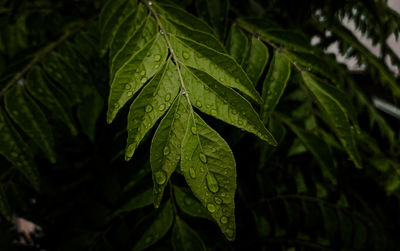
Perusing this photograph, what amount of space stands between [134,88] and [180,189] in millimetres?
238

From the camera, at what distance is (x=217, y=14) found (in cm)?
51

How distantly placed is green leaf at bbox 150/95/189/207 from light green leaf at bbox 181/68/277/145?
23 mm

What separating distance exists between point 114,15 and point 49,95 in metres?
A: 0.20

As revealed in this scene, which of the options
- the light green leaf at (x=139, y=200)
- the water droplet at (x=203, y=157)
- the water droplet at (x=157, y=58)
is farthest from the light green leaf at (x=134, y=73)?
the light green leaf at (x=139, y=200)

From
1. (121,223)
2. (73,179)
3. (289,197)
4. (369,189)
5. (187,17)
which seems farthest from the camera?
(369,189)

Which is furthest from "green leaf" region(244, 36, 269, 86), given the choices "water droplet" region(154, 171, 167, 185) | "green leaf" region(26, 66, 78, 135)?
"green leaf" region(26, 66, 78, 135)

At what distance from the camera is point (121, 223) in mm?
621

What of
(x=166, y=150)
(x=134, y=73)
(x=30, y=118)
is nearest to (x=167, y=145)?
(x=166, y=150)

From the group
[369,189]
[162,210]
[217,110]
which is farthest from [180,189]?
[369,189]

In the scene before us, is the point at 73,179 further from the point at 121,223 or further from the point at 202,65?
the point at 202,65

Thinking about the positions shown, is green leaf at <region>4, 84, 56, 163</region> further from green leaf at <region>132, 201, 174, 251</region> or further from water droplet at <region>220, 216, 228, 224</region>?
water droplet at <region>220, 216, 228, 224</region>

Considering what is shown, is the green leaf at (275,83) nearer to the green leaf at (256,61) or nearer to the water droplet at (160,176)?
the green leaf at (256,61)

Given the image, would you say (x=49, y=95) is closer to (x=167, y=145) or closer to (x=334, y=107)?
(x=167, y=145)

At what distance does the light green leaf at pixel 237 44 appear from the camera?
1.55 ft
